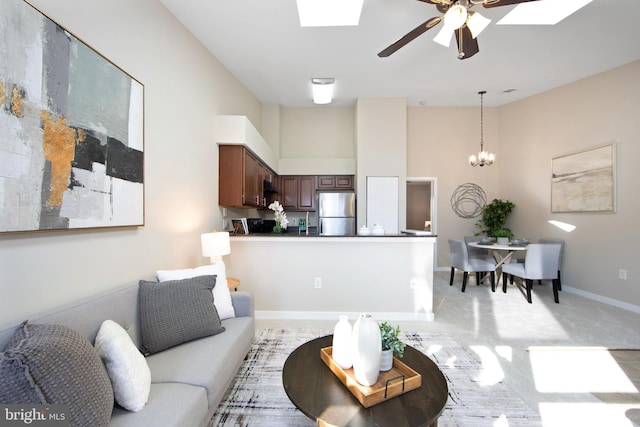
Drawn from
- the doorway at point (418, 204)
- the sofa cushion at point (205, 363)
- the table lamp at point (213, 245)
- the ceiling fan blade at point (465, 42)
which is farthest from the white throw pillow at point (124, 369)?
the doorway at point (418, 204)

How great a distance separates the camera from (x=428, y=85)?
430 cm

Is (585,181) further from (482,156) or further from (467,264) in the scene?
(467,264)

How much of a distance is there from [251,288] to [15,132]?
2386mm

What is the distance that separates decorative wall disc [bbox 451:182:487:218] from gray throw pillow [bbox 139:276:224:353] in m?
5.32

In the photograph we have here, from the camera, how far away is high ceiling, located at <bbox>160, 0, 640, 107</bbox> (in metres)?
2.59

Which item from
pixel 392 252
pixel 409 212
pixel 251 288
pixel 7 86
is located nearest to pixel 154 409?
pixel 7 86

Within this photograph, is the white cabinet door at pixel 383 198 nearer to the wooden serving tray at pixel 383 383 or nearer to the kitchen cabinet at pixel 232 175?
the kitchen cabinet at pixel 232 175

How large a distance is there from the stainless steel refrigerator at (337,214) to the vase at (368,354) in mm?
3863

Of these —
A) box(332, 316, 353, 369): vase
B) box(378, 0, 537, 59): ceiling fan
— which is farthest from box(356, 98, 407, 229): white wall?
box(332, 316, 353, 369): vase

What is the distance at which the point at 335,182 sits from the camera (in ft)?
17.5

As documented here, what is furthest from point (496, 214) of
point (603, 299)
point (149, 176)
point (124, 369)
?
point (124, 369)

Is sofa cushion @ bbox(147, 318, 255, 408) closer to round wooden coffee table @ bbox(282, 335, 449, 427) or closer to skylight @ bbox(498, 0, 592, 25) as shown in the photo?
round wooden coffee table @ bbox(282, 335, 449, 427)

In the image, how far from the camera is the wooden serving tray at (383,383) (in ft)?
3.75

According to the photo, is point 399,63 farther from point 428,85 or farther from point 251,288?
point 251,288
